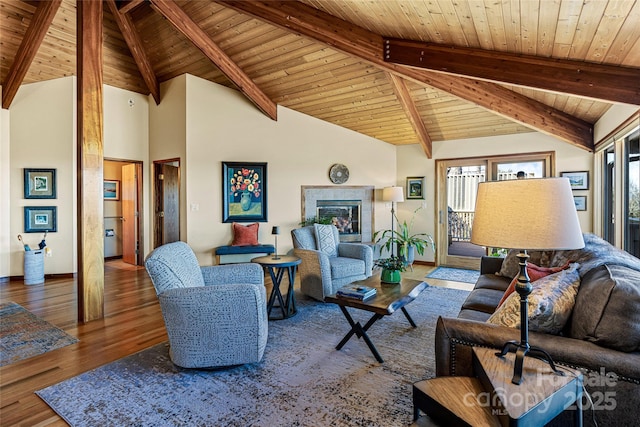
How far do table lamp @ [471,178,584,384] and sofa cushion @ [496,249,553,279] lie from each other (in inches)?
81.9

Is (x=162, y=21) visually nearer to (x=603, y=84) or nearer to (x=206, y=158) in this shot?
(x=206, y=158)

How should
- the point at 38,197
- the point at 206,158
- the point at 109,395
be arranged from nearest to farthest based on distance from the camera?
the point at 109,395 → the point at 38,197 → the point at 206,158

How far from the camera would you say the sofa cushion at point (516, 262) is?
3098mm

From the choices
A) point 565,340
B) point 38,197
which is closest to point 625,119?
point 565,340

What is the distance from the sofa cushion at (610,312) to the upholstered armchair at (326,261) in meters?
2.57

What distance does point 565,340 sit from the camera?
1502 millimetres

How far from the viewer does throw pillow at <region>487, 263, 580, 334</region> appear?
159 centimetres

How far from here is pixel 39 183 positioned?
5145 millimetres

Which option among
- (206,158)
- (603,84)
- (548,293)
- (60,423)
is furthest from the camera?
(206,158)

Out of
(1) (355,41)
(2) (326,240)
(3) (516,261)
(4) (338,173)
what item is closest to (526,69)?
(1) (355,41)

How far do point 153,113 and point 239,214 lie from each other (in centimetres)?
244

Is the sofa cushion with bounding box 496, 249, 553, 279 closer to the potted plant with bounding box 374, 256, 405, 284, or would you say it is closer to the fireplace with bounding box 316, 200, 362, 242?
the potted plant with bounding box 374, 256, 405, 284

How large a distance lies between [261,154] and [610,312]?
523 centimetres

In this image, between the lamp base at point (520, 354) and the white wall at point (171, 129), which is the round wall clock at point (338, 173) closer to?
the white wall at point (171, 129)
